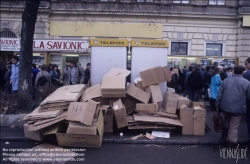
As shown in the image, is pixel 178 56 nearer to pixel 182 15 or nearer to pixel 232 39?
pixel 182 15

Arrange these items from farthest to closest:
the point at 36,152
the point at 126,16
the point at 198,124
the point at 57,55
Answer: the point at 126,16, the point at 57,55, the point at 198,124, the point at 36,152

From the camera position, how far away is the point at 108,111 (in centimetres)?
640

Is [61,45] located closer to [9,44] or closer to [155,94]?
[9,44]

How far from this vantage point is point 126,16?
17.7 meters

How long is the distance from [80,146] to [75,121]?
1.85 ft

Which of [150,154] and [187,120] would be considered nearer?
[150,154]

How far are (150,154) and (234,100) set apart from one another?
2.14 m

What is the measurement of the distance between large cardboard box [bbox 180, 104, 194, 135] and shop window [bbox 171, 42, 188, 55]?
1230 centimetres

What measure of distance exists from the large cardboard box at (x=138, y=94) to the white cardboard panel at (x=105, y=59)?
5.01 feet

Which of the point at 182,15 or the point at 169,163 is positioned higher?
the point at 182,15

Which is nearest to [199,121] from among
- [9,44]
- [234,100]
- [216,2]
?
[234,100]

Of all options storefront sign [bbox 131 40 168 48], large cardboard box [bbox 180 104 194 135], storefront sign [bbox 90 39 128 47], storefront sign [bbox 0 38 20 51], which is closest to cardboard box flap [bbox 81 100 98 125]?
large cardboard box [bbox 180 104 194 135]

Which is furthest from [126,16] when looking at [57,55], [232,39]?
[232,39]

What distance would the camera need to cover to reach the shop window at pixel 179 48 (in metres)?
18.4
